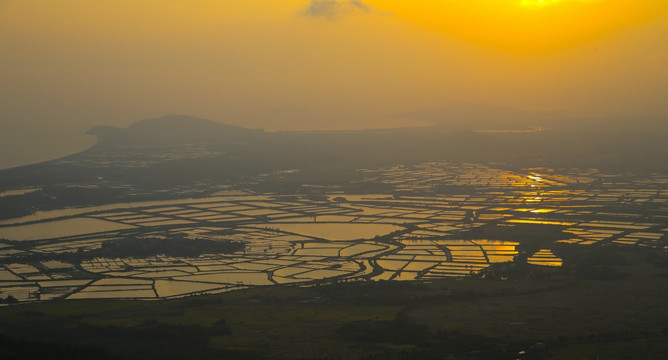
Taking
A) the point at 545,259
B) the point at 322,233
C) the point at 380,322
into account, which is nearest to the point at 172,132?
the point at 322,233

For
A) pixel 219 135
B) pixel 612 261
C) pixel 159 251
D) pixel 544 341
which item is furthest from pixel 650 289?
pixel 219 135

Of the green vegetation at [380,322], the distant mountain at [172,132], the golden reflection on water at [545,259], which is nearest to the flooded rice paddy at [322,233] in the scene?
the golden reflection on water at [545,259]

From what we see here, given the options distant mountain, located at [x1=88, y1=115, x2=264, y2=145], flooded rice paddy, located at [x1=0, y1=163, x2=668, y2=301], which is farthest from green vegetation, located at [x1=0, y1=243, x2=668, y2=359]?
distant mountain, located at [x1=88, y1=115, x2=264, y2=145]

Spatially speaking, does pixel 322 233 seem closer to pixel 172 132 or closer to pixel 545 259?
pixel 545 259

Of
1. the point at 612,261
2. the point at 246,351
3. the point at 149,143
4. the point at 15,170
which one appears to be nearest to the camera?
the point at 246,351

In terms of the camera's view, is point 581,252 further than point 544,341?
Yes

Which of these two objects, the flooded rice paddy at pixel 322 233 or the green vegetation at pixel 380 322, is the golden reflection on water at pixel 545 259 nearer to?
the flooded rice paddy at pixel 322 233

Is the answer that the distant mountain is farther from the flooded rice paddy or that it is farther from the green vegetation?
the green vegetation

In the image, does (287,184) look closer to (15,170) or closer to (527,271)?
(15,170)
